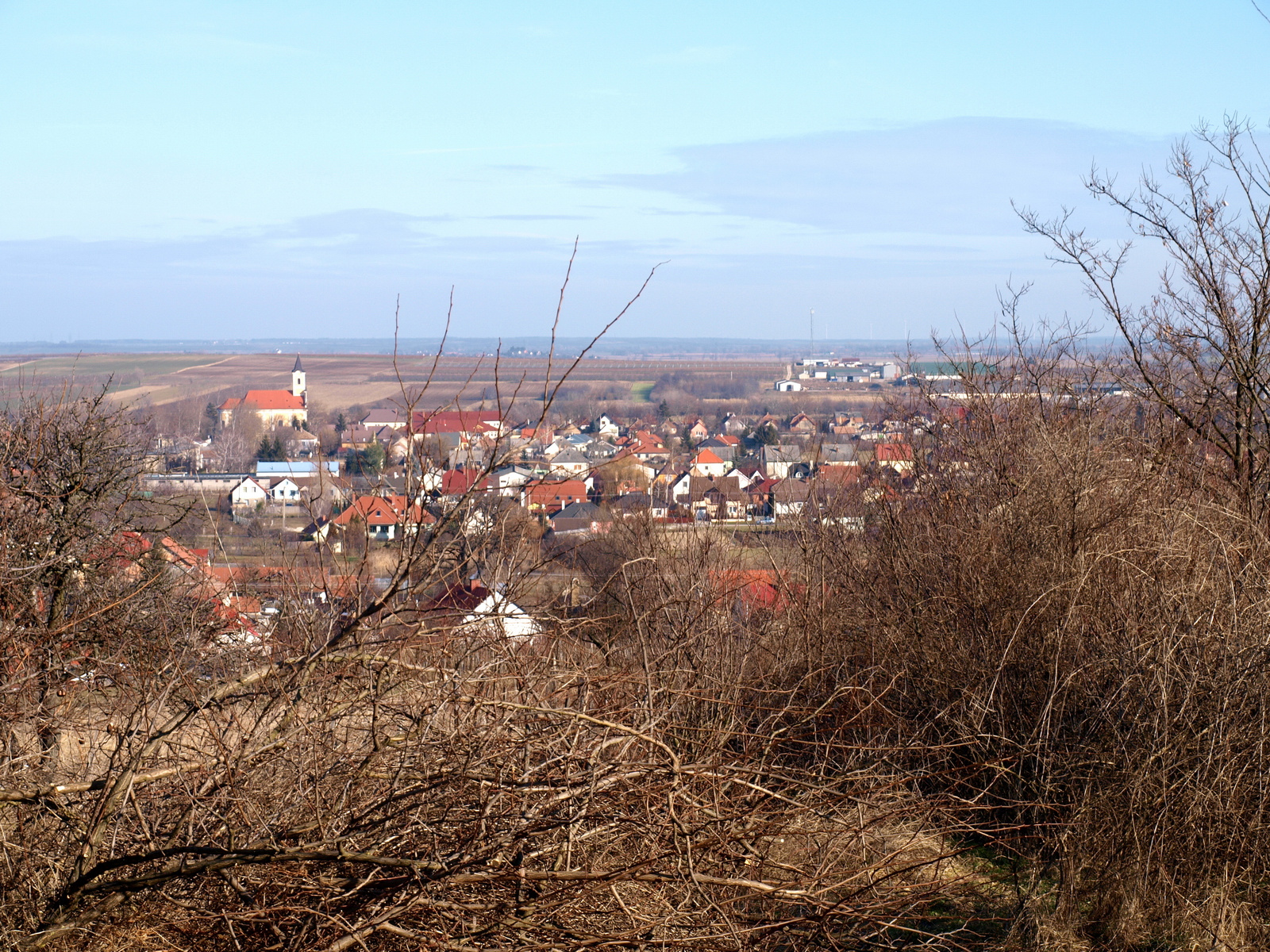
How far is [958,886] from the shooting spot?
445cm

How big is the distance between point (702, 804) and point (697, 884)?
24 cm

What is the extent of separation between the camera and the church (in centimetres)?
8881

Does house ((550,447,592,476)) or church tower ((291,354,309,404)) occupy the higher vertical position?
house ((550,447,592,476))

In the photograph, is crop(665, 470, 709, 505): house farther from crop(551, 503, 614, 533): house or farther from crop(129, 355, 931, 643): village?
crop(551, 503, 614, 533): house

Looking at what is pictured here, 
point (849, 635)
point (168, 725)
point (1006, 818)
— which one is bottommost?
point (1006, 818)

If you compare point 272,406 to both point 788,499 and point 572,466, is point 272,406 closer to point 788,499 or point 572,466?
point 788,499

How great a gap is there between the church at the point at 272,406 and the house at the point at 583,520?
64727 mm

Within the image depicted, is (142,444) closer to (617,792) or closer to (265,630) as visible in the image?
(265,630)

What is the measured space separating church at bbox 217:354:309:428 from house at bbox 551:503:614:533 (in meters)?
64.7

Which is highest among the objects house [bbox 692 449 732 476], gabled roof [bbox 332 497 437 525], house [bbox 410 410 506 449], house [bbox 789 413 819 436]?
house [bbox 410 410 506 449]

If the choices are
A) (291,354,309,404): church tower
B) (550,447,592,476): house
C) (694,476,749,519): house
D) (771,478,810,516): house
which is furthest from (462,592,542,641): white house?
(291,354,309,404): church tower

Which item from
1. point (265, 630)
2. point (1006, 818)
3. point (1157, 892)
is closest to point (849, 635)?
point (1006, 818)

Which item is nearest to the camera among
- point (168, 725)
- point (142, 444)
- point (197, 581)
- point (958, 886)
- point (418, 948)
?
point (418, 948)

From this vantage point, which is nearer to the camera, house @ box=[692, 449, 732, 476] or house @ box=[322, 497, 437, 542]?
house @ box=[322, 497, 437, 542]
